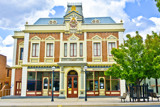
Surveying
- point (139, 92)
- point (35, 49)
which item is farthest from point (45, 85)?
point (139, 92)

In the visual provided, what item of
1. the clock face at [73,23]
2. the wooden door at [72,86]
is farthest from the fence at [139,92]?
the clock face at [73,23]

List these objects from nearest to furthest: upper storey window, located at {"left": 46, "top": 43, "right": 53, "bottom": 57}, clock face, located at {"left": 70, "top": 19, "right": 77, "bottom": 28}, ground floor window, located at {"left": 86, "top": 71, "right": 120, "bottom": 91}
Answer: ground floor window, located at {"left": 86, "top": 71, "right": 120, "bottom": 91} → upper storey window, located at {"left": 46, "top": 43, "right": 53, "bottom": 57} → clock face, located at {"left": 70, "top": 19, "right": 77, "bottom": 28}

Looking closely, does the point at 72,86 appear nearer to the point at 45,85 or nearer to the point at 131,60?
the point at 45,85

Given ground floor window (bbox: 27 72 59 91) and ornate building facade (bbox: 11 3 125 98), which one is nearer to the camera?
ornate building facade (bbox: 11 3 125 98)

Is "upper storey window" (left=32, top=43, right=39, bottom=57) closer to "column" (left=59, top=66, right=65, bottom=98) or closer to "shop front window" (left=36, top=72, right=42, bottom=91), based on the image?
"shop front window" (left=36, top=72, right=42, bottom=91)

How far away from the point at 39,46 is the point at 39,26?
3.25m

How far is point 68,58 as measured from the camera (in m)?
27.0

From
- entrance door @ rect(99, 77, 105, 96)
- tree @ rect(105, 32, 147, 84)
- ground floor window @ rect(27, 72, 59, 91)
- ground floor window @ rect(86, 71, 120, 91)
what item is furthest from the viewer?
ground floor window @ rect(27, 72, 59, 91)

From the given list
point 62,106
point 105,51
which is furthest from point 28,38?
point 62,106

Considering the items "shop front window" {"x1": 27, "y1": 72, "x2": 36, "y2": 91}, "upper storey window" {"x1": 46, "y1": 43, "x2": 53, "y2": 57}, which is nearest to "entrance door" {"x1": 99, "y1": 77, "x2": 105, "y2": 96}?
"upper storey window" {"x1": 46, "y1": 43, "x2": 53, "y2": 57}

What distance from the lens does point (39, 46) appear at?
1118 inches

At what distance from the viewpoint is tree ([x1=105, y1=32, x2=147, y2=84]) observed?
19731 mm

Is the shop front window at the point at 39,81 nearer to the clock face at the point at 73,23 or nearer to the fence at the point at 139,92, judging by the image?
the clock face at the point at 73,23

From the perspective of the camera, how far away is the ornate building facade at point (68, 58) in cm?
2686
